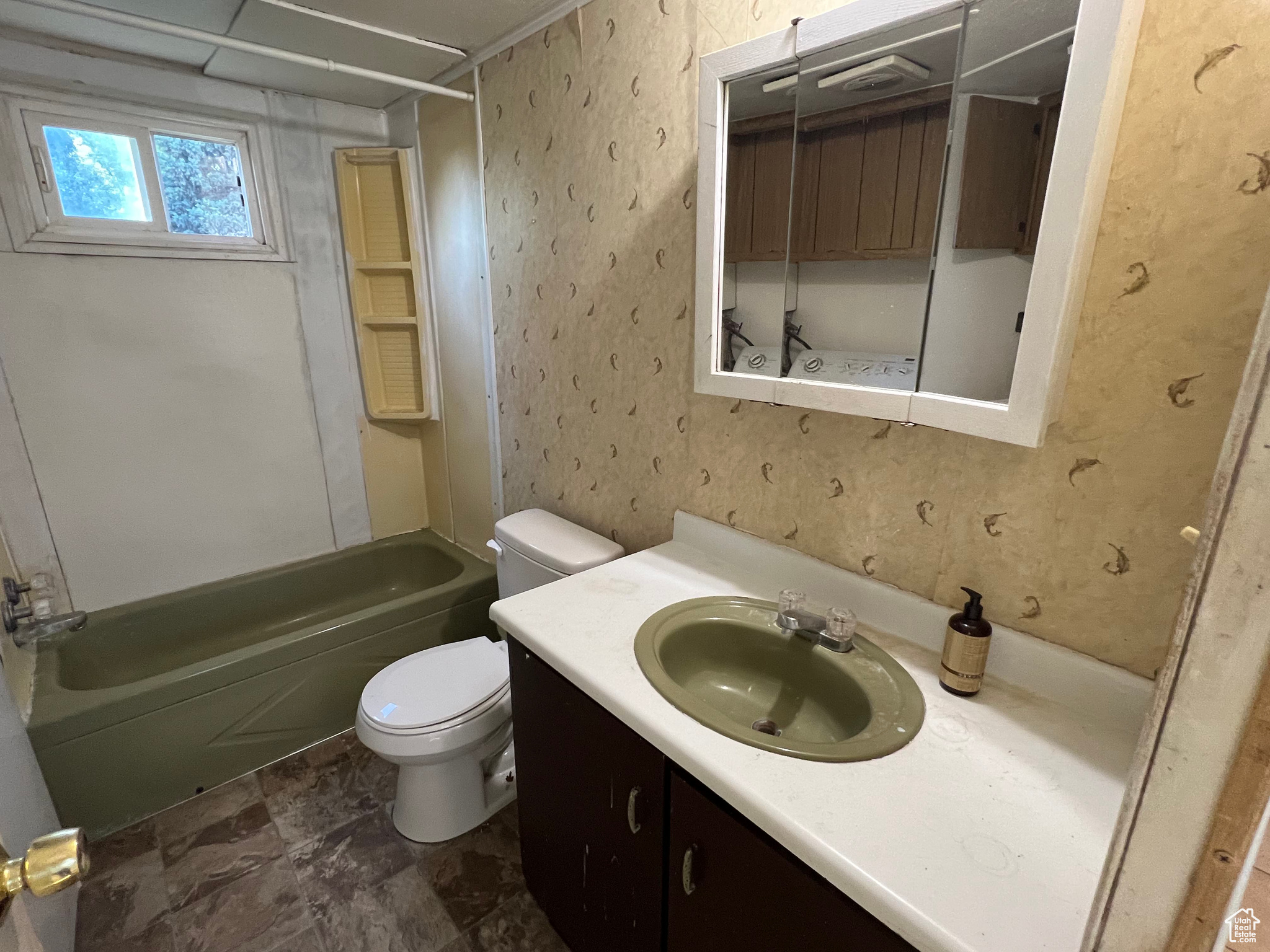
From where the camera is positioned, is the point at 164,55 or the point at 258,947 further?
the point at 164,55

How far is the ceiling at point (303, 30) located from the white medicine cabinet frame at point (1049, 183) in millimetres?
893

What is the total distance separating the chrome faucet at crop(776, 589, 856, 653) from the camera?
3.44ft

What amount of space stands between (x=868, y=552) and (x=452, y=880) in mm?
1340

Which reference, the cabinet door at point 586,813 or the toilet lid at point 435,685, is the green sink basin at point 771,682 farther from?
the toilet lid at point 435,685

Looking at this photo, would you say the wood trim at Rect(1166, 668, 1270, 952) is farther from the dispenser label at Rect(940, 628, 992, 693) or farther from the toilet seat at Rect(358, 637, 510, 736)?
the toilet seat at Rect(358, 637, 510, 736)

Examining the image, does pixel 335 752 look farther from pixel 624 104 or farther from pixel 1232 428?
pixel 1232 428

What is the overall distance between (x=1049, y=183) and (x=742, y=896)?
1.02 metres

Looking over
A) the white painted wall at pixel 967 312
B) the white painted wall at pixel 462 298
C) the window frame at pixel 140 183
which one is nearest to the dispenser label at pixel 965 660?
the white painted wall at pixel 967 312

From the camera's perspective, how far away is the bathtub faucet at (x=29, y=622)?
1831 millimetres

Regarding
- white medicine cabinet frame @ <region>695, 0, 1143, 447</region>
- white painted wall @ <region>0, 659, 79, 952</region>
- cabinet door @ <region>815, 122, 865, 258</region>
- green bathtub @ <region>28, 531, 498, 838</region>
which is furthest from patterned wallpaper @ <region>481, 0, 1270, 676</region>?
white painted wall @ <region>0, 659, 79, 952</region>

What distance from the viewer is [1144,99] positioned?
0.75 meters

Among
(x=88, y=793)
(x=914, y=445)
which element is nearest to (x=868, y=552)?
(x=914, y=445)

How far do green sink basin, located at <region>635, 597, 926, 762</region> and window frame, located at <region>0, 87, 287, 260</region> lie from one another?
2.17 meters

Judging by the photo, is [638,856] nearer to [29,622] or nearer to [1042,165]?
[1042,165]
